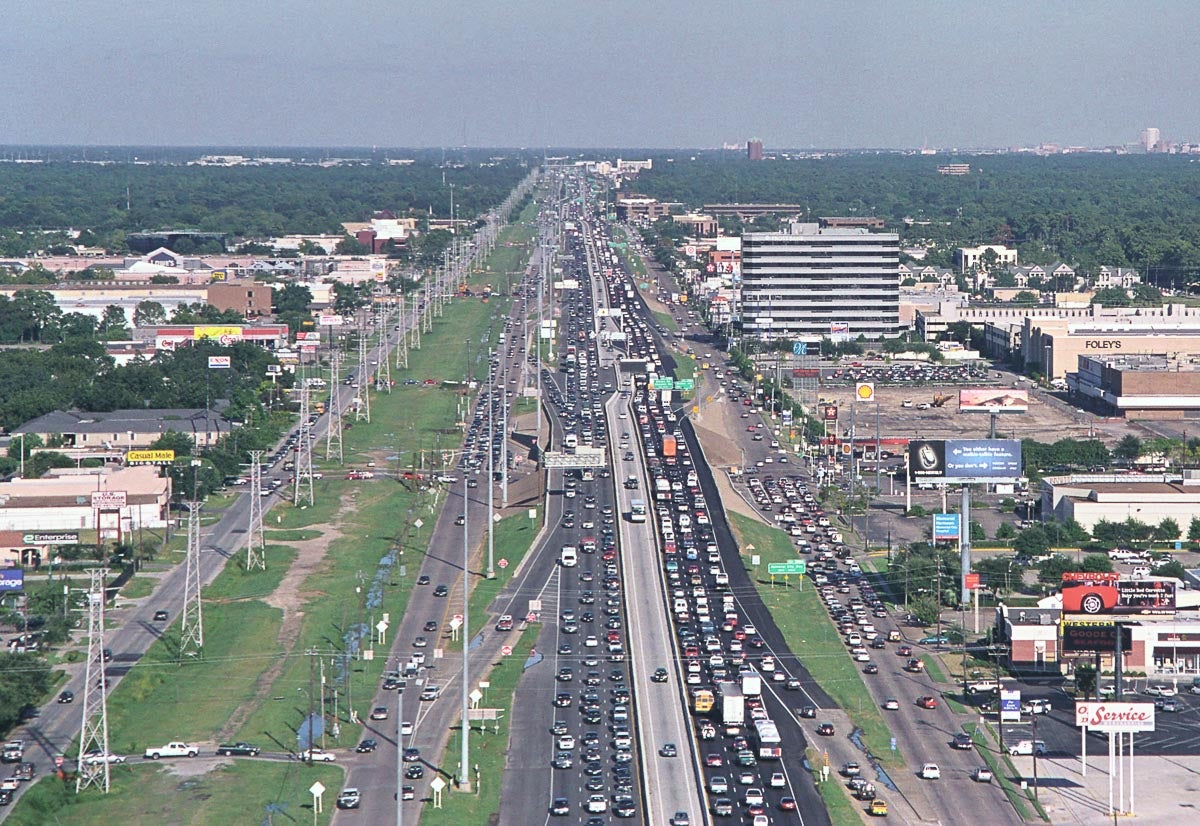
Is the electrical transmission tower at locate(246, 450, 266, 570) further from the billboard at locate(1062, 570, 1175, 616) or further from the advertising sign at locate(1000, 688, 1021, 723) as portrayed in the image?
the billboard at locate(1062, 570, 1175, 616)

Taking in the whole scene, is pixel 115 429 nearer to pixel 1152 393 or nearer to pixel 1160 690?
pixel 1160 690

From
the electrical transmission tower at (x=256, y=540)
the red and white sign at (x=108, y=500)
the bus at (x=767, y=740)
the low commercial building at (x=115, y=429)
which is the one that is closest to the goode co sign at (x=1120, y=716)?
the bus at (x=767, y=740)

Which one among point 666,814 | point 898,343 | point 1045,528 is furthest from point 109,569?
point 898,343

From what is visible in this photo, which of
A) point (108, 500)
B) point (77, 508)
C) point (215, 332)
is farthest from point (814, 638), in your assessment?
point (215, 332)

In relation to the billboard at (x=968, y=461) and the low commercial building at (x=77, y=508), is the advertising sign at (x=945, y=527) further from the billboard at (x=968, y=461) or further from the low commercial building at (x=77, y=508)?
the low commercial building at (x=77, y=508)

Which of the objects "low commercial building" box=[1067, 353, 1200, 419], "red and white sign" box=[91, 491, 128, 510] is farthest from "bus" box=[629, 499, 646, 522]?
"low commercial building" box=[1067, 353, 1200, 419]

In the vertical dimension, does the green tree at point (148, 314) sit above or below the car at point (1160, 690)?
above
